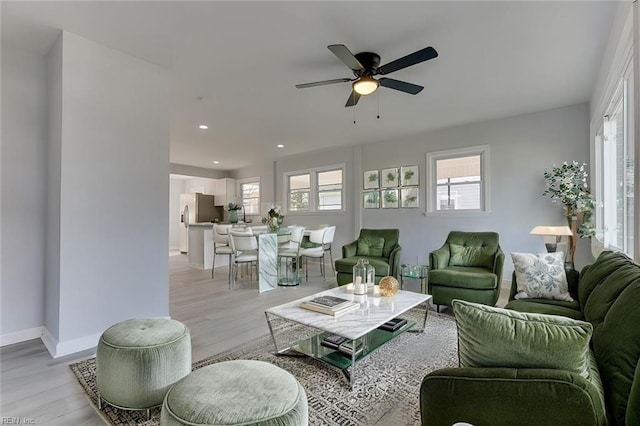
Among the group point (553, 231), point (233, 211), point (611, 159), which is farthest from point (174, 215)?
point (611, 159)

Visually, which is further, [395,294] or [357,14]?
[395,294]

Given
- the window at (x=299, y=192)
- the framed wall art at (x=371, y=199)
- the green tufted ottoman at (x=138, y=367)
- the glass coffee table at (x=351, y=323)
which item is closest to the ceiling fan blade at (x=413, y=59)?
the glass coffee table at (x=351, y=323)

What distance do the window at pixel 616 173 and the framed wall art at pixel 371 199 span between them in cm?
326

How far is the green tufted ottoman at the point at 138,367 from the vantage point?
1610 millimetres

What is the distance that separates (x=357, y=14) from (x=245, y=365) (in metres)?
2.40

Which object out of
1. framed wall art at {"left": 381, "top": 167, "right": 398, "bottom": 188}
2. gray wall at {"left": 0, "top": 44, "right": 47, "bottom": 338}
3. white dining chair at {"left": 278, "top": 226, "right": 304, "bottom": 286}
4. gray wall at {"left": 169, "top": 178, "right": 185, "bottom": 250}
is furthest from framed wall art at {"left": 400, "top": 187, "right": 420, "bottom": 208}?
gray wall at {"left": 169, "top": 178, "right": 185, "bottom": 250}

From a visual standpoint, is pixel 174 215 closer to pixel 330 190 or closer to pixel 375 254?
pixel 330 190

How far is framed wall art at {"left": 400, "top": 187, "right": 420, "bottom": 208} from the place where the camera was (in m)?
5.56

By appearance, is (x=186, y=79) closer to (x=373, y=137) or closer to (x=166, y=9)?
(x=166, y=9)

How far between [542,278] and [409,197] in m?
3.31

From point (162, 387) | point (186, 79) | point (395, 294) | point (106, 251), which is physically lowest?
point (162, 387)

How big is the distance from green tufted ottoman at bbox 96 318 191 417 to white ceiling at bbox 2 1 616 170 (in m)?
2.21

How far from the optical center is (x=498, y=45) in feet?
8.64

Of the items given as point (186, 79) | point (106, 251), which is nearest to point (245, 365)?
point (106, 251)
